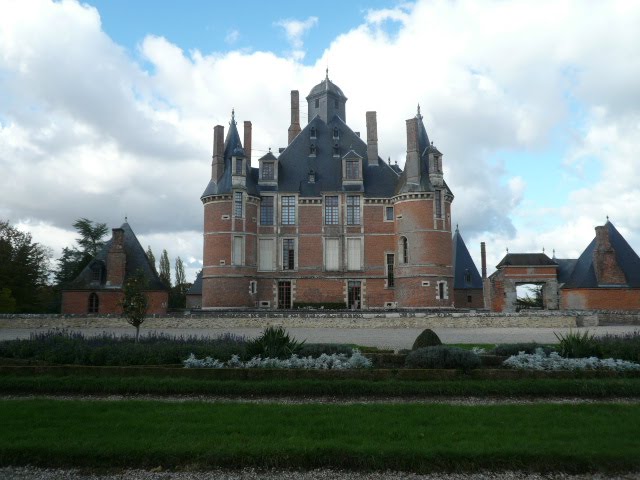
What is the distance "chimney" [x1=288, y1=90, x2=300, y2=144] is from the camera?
153ft

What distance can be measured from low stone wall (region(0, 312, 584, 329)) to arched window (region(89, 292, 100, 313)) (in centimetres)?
625

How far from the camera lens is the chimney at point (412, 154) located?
3803 cm

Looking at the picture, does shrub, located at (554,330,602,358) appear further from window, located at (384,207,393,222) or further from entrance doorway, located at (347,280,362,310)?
window, located at (384,207,393,222)

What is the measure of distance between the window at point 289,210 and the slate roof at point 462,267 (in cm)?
1395

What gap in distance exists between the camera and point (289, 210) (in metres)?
40.2

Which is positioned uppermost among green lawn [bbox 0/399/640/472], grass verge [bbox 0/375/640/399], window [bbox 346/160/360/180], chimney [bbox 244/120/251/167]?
chimney [bbox 244/120/251/167]

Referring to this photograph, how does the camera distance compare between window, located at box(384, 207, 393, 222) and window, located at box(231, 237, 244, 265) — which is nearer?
window, located at box(231, 237, 244, 265)

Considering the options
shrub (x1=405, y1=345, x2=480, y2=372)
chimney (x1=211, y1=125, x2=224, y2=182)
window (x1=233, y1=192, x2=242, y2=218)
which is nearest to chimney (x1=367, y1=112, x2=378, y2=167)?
window (x1=233, y1=192, x2=242, y2=218)

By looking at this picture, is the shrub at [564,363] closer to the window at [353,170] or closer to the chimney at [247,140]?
the window at [353,170]

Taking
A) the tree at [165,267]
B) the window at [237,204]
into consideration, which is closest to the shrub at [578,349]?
the window at [237,204]

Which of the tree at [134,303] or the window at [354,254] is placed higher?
the window at [354,254]

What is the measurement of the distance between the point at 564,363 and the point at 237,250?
29.7 m

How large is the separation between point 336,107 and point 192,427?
41.8m

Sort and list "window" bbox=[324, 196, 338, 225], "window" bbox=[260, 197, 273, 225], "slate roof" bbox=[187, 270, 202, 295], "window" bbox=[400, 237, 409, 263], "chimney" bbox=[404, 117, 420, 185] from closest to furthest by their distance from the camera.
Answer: "chimney" bbox=[404, 117, 420, 185]
"window" bbox=[400, 237, 409, 263]
"window" bbox=[324, 196, 338, 225]
"window" bbox=[260, 197, 273, 225]
"slate roof" bbox=[187, 270, 202, 295]
